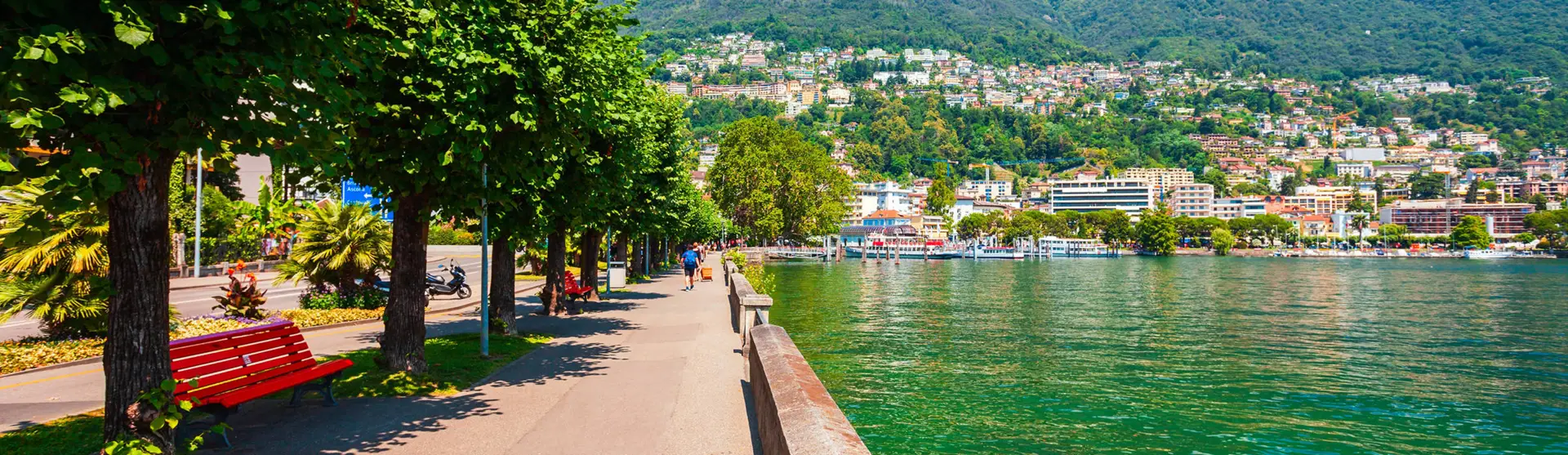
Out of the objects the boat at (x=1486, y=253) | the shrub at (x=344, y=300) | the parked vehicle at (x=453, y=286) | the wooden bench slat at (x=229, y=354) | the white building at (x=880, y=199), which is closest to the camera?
the wooden bench slat at (x=229, y=354)

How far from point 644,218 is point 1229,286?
42476 mm

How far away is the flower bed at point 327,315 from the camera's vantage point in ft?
54.3

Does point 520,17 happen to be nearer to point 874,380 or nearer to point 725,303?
point 874,380

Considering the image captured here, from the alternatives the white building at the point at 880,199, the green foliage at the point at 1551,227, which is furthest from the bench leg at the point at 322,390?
the green foliage at the point at 1551,227

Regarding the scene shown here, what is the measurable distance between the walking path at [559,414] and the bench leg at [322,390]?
99 mm

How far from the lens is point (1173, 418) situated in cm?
1454

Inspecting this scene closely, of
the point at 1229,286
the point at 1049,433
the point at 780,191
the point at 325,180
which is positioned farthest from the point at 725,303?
the point at 780,191

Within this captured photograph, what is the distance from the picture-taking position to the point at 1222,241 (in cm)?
15412

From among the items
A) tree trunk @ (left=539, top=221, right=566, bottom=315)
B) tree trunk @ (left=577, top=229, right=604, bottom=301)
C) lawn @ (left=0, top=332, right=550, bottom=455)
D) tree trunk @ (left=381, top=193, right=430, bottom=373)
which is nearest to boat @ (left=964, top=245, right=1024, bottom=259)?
tree trunk @ (left=577, top=229, right=604, bottom=301)

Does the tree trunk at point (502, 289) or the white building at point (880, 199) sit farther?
the white building at point (880, 199)

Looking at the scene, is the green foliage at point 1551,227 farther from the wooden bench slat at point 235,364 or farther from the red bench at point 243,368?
the wooden bench slat at point 235,364

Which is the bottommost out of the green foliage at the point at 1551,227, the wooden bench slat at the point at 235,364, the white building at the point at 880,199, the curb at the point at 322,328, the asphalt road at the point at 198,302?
the curb at the point at 322,328

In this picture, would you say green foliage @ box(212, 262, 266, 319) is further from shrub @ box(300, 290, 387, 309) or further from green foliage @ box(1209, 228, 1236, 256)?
green foliage @ box(1209, 228, 1236, 256)

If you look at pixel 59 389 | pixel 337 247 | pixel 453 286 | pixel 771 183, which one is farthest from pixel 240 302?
pixel 771 183
